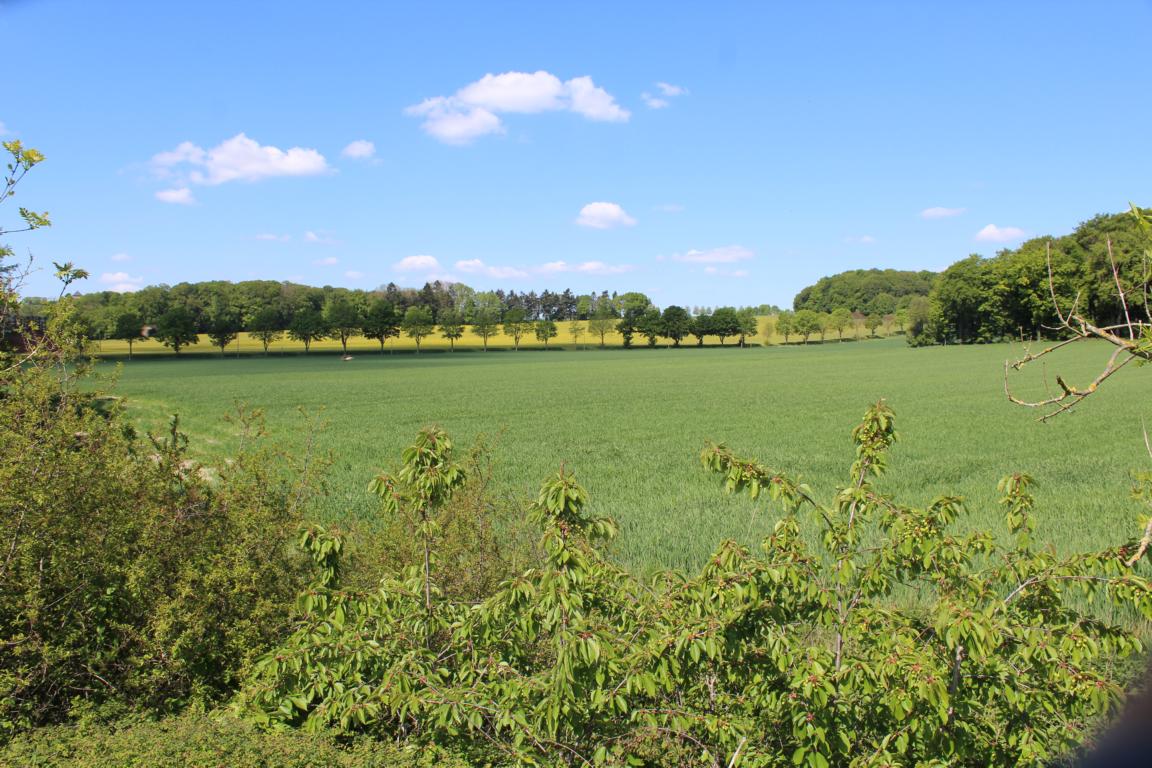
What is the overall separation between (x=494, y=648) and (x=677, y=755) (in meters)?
1.52

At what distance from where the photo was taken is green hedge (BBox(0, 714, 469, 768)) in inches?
159

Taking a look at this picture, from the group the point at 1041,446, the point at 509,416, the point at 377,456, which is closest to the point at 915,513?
the point at 377,456

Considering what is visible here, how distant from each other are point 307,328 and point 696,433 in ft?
352

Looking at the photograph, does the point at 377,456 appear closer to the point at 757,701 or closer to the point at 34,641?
the point at 34,641

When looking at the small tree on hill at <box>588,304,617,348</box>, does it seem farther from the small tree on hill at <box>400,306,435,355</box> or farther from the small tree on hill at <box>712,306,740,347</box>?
the small tree on hill at <box>400,306,435,355</box>

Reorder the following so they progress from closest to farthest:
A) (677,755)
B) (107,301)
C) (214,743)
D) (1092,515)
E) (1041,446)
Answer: (214,743) → (677,755) → (1092,515) → (1041,446) → (107,301)

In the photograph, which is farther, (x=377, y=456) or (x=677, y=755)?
(x=377, y=456)

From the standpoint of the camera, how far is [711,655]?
380 centimetres

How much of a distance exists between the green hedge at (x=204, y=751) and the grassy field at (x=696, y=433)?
11.2 feet

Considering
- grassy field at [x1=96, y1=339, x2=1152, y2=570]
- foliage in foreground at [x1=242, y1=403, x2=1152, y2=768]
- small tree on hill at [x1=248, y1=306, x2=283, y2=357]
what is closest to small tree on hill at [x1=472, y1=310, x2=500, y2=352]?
small tree on hill at [x1=248, y1=306, x2=283, y2=357]

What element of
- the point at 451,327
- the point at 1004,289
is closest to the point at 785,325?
the point at 1004,289

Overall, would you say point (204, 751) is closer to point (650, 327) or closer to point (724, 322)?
point (650, 327)

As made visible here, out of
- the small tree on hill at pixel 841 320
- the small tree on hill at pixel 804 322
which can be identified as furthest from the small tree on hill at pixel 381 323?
the small tree on hill at pixel 841 320

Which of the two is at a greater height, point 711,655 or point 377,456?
point 711,655
